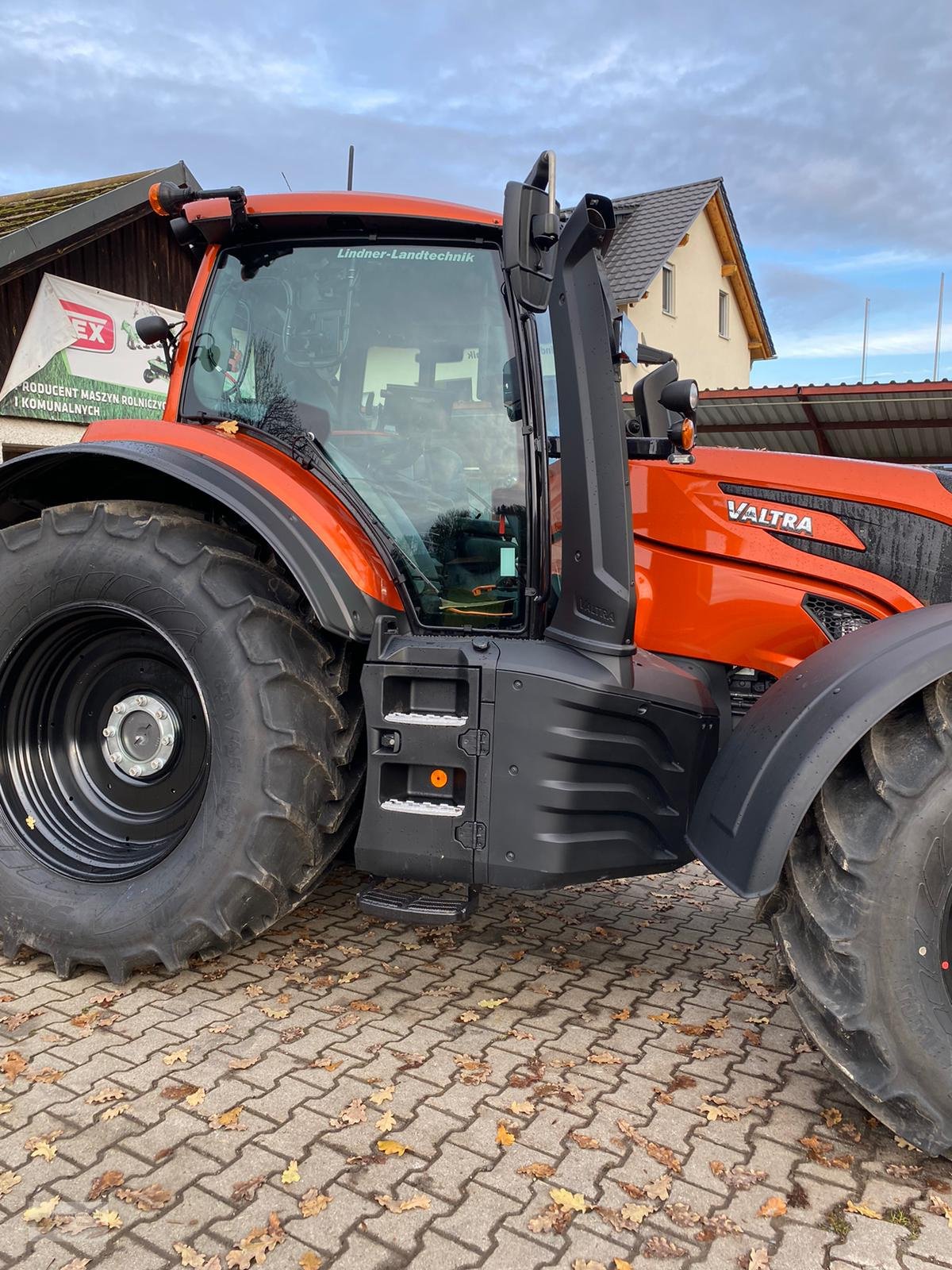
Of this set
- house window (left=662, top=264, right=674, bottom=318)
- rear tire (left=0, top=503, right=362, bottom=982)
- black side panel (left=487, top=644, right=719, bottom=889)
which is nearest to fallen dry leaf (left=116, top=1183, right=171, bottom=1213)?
rear tire (left=0, top=503, right=362, bottom=982)

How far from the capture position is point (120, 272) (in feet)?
32.8

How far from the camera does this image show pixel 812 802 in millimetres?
2377

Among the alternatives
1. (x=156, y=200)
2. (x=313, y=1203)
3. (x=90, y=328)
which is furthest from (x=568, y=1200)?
(x=90, y=328)

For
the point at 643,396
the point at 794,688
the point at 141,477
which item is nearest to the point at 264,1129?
the point at 794,688

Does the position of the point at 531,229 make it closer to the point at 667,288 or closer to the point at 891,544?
the point at 891,544

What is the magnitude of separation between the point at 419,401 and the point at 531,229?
0.63m

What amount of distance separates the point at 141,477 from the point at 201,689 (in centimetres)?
87

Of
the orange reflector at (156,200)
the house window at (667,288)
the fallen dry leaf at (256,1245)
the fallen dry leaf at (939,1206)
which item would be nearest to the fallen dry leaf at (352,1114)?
the fallen dry leaf at (256,1245)

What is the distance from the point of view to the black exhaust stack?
272cm

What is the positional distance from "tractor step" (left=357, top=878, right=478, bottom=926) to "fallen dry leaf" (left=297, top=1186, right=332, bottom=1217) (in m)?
0.79

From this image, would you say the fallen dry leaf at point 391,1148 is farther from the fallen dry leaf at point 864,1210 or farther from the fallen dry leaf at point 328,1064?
the fallen dry leaf at point 864,1210

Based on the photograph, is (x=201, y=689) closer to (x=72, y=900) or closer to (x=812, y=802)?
(x=72, y=900)

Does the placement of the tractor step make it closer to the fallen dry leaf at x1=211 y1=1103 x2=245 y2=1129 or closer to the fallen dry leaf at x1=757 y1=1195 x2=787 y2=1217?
the fallen dry leaf at x1=211 y1=1103 x2=245 y2=1129

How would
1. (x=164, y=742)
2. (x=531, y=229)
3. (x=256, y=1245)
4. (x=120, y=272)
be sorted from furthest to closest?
(x=120, y=272), (x=164, y=742), (x=531, y=229), (x=256, y=1245)
